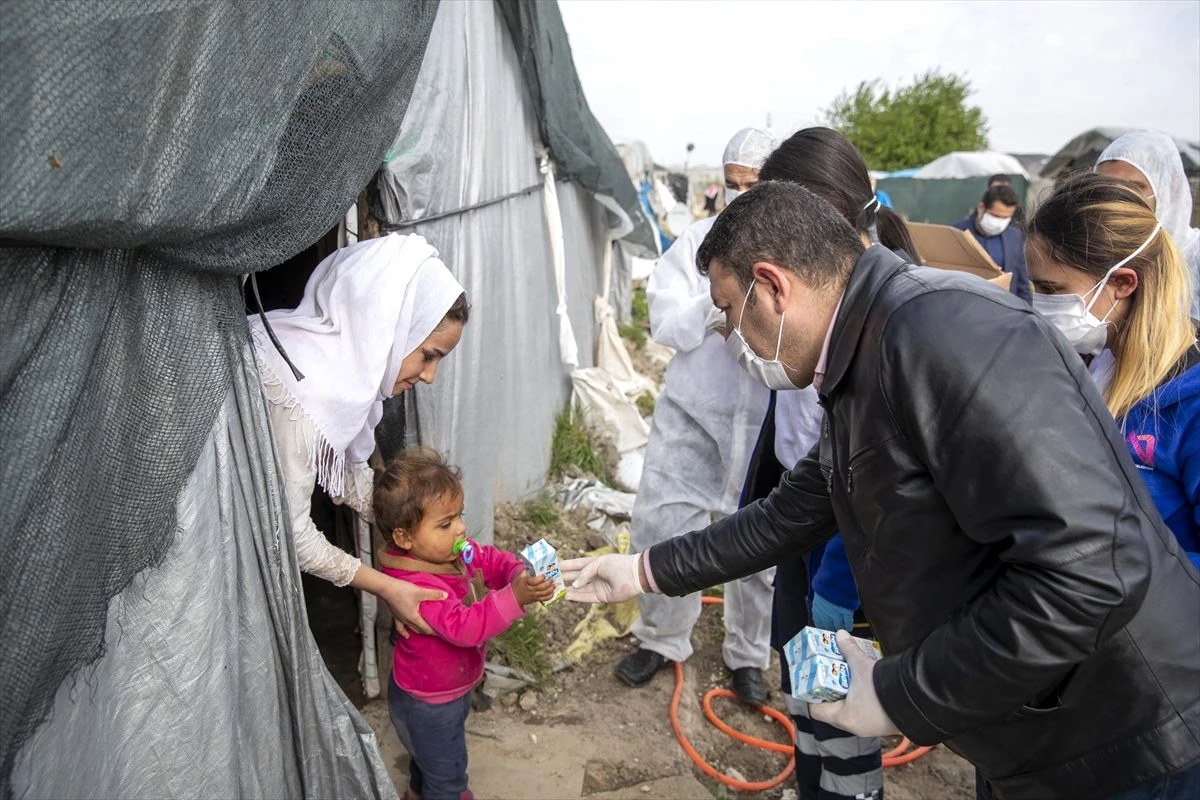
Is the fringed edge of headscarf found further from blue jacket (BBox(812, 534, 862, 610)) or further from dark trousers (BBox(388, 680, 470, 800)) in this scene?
blue jacket (BBox(812, 534, 862, 610))

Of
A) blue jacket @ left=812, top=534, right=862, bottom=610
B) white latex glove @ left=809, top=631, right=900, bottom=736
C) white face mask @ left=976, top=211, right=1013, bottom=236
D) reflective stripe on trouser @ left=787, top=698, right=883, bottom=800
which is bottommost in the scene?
reflective stripe on trouser @ left=787, top=698, right=883, bottom=800

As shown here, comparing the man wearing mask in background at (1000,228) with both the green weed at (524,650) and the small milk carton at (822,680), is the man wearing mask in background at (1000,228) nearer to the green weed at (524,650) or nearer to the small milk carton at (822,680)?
the green weed at (524,650)

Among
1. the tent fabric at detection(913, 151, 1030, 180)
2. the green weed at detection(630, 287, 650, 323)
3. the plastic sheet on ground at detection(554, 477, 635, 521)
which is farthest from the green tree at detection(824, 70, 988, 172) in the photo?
the plastic sheet on ground at detection(554, 477, 635, 521)

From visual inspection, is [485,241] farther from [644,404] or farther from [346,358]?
[644,404]

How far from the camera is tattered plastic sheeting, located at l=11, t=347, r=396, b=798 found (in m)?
1.66

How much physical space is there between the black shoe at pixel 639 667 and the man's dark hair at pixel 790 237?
2.42m

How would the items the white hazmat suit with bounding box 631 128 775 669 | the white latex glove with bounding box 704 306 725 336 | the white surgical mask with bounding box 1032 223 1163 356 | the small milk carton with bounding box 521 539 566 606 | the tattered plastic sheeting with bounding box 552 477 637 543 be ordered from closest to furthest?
the white surgical mask with bounding box 1032 223 1163 356
the small milk carton with bounding box 521 539 566 606
the white latex glove with bounding box 704 306 725 336
the white hazmat suit with bounding box 631 128 775 669
the tattered plastic sheeting with bounding box 552 477 637 543

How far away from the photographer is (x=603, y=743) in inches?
132

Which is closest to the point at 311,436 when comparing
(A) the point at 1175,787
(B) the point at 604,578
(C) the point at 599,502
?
(B) the point at 604,578

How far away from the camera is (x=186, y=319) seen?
172 centimetres

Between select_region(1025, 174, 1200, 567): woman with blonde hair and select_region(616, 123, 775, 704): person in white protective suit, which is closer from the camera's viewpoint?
select_region(1025, 174, 1200, 567): woman with blonde hair

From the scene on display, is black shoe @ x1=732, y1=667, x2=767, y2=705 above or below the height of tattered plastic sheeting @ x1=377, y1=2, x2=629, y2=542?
below

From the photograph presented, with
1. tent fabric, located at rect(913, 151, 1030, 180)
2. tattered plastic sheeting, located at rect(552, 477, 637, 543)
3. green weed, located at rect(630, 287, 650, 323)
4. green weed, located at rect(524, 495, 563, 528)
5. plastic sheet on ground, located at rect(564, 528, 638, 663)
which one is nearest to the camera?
plastic sheet on ground, located at rect(564, 528, 638, 663)

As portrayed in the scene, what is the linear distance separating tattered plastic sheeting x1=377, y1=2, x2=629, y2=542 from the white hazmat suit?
32.8 inches
